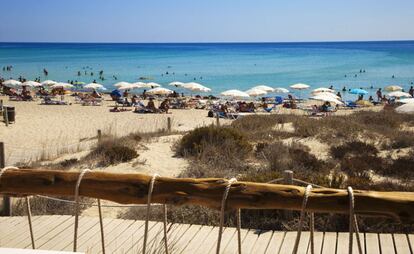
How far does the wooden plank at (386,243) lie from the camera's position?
14.2 ft

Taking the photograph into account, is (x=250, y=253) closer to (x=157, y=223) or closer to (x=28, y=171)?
(x=157, y=223)

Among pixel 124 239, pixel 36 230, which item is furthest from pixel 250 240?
pixel 36 230

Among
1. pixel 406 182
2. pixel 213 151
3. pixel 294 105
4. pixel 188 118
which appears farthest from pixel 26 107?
pixel 406 182

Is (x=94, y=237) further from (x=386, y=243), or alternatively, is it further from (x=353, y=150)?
(x=353, y=150)

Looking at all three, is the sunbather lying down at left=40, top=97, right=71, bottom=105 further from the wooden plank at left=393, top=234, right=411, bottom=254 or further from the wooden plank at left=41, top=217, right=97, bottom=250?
the wooden plank at left=393, top=234, right=411, bottom=254

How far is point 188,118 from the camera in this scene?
22.8m

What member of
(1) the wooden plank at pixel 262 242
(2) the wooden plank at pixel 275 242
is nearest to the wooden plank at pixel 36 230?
(1) the wooden plank at pixel 262 242

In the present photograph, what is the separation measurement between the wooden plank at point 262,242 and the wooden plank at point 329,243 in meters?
0.55

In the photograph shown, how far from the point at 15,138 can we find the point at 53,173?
1460 centimetres

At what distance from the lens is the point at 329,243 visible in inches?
180

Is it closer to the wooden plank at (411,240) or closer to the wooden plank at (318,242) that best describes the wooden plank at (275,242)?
the wooden plank at (318,242)

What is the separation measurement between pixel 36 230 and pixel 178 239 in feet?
5.43

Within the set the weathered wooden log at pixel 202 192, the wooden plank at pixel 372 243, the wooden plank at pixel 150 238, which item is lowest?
the wooden plank at pixel 150 238

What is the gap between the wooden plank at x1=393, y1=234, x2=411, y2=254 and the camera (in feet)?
14.1
